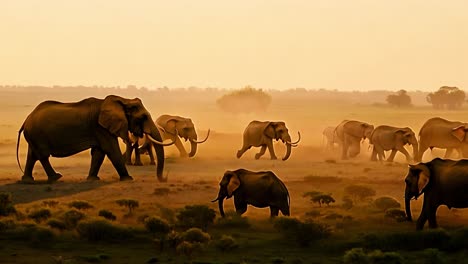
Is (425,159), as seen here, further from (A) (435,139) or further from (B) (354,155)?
(A) (435,139)

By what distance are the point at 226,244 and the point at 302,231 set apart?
1.87m

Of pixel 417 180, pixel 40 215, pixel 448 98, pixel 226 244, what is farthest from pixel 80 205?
pixel 448 98

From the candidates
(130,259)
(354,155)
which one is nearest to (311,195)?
(130,259)

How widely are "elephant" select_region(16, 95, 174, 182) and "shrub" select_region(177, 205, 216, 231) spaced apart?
8238 mm

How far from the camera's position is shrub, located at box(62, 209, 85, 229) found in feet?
66.6

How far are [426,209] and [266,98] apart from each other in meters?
116

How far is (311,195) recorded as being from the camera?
84.9 ft

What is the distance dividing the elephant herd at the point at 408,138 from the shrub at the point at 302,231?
61.9ft

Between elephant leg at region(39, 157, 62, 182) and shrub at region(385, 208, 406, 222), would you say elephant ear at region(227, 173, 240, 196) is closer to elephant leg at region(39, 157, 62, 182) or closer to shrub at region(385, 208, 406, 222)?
shrub at region(385, 208, 406, 222)

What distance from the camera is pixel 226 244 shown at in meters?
17.8

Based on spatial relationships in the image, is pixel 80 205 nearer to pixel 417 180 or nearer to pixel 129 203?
pixel 129 203

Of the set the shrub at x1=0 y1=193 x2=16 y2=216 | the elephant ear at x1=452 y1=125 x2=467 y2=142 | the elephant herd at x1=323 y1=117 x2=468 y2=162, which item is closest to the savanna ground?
the shrub at x1=0 y1=193 x2=16 y2=216

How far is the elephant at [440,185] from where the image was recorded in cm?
1886

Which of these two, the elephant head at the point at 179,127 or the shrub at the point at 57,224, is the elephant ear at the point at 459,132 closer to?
the elephant head at the point at 179,127
